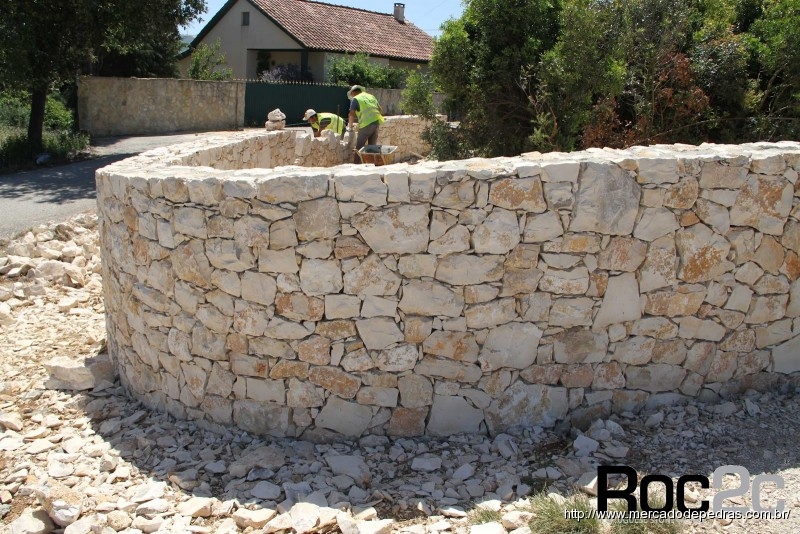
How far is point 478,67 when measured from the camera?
952 centimetres

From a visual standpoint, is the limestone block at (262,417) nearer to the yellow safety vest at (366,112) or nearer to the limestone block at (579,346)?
the limestone block at (579,346)

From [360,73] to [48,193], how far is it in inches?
635

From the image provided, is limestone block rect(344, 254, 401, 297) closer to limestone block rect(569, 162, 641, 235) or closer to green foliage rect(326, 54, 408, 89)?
limestone block rect(569, 162, 641, 235)

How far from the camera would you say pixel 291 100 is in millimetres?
21781

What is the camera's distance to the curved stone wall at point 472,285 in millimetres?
4430

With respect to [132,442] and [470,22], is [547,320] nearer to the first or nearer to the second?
[132,442]

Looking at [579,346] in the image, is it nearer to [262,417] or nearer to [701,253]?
[701,253]

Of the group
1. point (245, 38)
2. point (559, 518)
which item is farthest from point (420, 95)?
point (245, 38)

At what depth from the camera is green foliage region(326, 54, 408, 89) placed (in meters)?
25.4

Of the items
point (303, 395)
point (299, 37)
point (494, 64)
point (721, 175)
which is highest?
point (299, 37)

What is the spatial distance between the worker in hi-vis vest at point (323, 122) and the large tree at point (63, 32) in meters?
4.00

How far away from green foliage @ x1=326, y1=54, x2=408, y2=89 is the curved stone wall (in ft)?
70.0

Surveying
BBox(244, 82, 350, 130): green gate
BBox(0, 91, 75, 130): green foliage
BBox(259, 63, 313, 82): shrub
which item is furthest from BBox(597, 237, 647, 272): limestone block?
BBox(259, 63, 313, 82): shrub

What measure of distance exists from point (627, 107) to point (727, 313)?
204 inches
